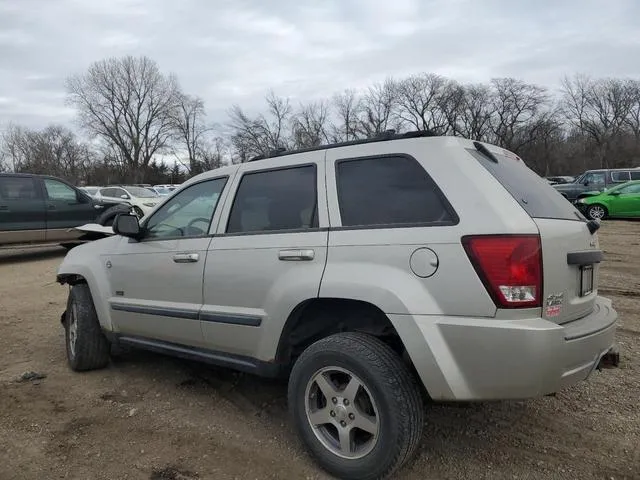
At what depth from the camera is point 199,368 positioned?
4.62 metres

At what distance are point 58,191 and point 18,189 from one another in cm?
83

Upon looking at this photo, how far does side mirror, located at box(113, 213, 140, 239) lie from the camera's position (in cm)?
400

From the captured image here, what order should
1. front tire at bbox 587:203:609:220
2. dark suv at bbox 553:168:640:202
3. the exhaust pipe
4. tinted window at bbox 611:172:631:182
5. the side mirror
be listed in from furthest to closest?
tinted window at bbox 611:172:631:182
dark suv at bbox 553:168:640:202
front tire at bbox 587:203:609:220
the side mirror
the exhaust pipe

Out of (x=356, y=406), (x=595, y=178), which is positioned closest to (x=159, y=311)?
(x=356, y=406)

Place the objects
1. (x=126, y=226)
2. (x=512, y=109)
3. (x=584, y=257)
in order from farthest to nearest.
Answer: (x=512, y=109) < (x=126, y=226) < (x=584, y=257)

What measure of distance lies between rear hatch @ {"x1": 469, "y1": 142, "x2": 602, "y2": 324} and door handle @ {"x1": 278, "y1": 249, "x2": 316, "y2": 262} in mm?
1043

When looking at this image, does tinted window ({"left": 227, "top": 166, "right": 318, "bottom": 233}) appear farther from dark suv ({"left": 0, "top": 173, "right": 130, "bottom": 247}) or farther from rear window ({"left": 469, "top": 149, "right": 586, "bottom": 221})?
dark suv ({"left": 0, "top": 173, "right": 130, "bottom": 247})

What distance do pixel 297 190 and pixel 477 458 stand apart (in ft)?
6.22

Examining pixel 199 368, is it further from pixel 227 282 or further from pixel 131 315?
pixel 227 282

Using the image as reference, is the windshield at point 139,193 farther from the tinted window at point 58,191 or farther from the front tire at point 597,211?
the front tire at point 597,211

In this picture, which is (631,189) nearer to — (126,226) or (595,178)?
(595,178)

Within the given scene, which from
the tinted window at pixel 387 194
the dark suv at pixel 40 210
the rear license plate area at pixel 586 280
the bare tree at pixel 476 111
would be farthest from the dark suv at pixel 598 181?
the bare tree at pixel 476 111

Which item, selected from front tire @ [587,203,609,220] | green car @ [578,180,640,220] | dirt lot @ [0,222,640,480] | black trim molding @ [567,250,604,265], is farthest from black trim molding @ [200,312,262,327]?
front tire @ [587,203,609,220]

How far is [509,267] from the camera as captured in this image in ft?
8.07
